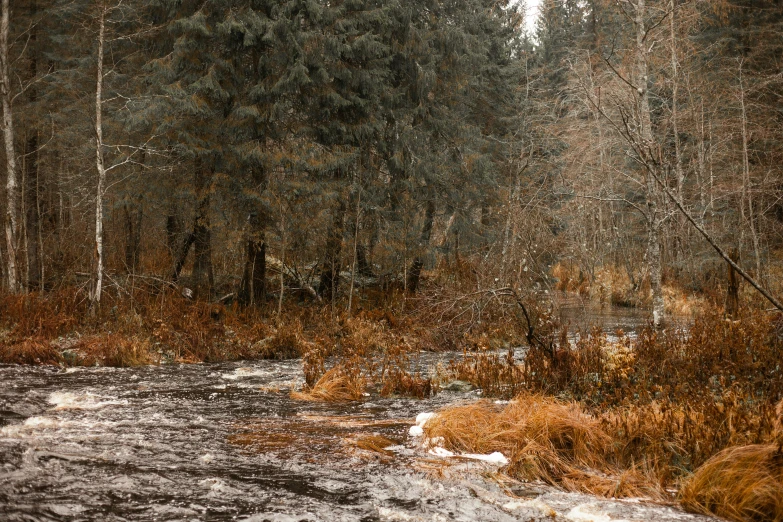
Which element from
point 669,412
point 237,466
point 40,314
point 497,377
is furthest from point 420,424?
point 40,314

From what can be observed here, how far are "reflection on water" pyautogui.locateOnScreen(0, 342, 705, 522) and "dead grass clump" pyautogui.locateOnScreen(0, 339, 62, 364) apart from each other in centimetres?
242

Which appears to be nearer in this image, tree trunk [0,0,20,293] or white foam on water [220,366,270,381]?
white foam on water [220,366,270,381]

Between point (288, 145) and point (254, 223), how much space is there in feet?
6.92

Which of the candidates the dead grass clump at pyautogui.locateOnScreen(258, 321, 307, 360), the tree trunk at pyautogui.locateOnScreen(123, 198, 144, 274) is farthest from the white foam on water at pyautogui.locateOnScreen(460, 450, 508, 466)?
the tree trunk at pyautogui.locateOnScreen(123, 198, 144, 274)

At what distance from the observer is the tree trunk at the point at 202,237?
52.9 feet

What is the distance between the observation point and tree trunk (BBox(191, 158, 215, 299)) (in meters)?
16.1

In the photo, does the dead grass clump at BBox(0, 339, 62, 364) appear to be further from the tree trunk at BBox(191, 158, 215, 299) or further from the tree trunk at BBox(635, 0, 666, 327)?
the tree trunk at BBox(635, 0, 666, 327)

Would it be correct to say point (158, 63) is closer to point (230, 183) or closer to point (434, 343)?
point (230, 183)

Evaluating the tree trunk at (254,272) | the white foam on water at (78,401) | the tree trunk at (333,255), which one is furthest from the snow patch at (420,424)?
the tree trunk at (254,272)

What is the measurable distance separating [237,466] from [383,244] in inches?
466

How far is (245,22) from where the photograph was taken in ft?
51.0

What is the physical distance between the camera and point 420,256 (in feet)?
59.2

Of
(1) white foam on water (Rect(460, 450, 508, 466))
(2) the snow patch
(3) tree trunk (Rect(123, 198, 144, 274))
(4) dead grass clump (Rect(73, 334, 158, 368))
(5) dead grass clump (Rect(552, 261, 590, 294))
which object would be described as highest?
(3) tree trunk (Rect(123, 198, 144, 274))

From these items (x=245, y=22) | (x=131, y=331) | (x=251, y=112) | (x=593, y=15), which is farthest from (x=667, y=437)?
(x=593, y=15)
